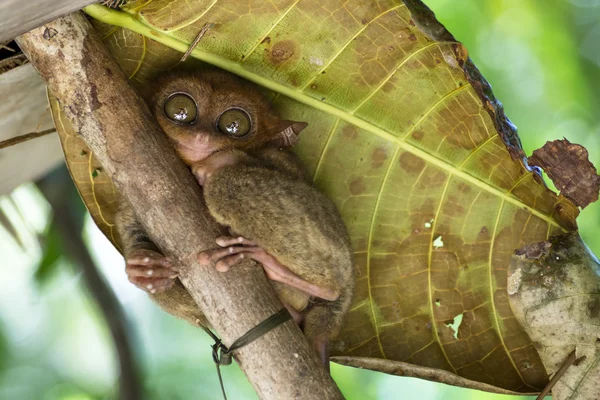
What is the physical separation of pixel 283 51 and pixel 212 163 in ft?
1.53

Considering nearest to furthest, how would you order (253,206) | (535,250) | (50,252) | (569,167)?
1. (253,206)
2. (569,167)
3. (535,250)
4. (50,252)

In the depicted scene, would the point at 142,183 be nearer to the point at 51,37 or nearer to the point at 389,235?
the point at 51,37

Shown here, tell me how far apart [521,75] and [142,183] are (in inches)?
112

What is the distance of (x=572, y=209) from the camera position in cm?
263

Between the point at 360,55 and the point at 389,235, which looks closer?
the point at 360,55

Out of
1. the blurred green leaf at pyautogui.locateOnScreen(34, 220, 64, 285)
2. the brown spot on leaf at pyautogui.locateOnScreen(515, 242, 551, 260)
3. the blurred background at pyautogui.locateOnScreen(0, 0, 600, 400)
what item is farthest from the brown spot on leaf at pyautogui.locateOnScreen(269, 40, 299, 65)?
the blurred background at pyautogui.locateOnScreen(0, 0, 600, 400)

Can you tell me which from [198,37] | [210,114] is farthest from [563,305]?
[198,37]

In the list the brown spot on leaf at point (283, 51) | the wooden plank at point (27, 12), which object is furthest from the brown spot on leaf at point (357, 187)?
the wooden plank at point (27, 12)

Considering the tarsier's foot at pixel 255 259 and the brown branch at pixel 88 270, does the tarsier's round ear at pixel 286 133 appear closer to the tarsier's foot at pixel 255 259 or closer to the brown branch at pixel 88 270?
the tarsier's foot at pixel 255 259

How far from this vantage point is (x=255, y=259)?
2248mm

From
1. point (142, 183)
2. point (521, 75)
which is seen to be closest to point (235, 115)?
point (142, 183)

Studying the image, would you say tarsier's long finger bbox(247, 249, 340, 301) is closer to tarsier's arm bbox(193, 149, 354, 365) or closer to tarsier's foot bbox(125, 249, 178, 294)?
tarsier's arm bbox(193, 149, 354, 365)

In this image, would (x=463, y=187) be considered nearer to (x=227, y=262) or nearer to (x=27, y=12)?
(x=227, y=262)

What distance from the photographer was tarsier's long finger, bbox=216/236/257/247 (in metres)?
2.11
